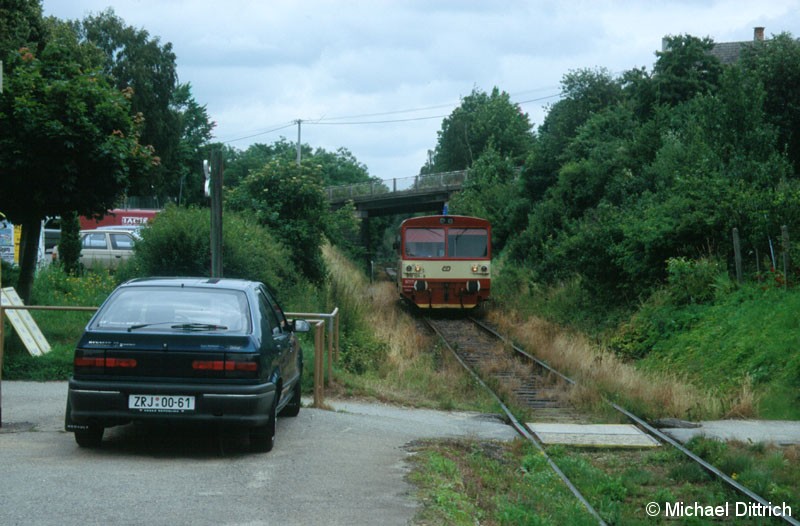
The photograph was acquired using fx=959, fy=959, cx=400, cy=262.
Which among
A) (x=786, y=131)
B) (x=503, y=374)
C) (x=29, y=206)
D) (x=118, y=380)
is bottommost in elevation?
(x=503, y=374)

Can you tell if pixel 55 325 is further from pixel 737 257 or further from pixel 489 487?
pixel 737 257

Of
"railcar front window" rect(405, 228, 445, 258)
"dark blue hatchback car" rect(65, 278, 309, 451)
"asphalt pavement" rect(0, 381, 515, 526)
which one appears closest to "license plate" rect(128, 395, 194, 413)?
"dark blue hatchback car" rect(65, 278, 309, 451)

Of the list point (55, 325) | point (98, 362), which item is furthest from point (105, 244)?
point (98, 362)

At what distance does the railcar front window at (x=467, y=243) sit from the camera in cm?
2884

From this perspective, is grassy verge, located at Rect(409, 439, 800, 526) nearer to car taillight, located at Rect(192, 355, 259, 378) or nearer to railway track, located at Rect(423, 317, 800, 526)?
railway track, located at Rect(423, 317, 800, 526)

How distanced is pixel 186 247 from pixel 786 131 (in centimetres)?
2398

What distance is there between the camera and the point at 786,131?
33062 millimetres

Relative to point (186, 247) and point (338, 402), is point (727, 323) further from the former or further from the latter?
point (186, 247)

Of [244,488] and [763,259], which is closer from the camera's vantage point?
[244,488]

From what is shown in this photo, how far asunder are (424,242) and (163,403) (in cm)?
2159

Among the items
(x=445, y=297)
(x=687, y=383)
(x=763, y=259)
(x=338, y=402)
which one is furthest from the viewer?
(x=445, y=297)

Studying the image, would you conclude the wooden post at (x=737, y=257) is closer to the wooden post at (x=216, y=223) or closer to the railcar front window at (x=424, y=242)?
the wooden post at (x=216, y=223)

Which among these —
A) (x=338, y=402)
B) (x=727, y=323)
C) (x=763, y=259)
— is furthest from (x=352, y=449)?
(x=763, y=259)

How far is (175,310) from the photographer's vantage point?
27.3ft
